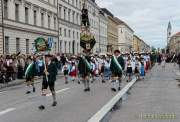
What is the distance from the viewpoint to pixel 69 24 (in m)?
74.6

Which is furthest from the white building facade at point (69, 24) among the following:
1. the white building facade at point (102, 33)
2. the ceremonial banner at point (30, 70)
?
the ceremonial banner at point (30, 70)

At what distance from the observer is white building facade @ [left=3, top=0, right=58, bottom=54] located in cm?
4462

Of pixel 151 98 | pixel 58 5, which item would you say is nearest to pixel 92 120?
pixel 151 98

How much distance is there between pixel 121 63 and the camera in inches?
866

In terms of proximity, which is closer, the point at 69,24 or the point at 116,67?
the point at 116,67

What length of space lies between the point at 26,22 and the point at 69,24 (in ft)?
79.8

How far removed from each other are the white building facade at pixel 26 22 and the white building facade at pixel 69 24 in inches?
197

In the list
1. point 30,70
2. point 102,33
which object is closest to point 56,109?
point 30,70

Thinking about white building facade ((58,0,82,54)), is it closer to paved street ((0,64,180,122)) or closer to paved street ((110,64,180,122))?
paved street ((0,64,180,122))

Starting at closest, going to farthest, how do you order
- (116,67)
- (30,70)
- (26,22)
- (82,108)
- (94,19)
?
(82,108)
(30,70)
(116,67)
(26,22)
(94,19)

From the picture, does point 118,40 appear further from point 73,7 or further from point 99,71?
point 99,71

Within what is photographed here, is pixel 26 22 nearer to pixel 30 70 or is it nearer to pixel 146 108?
pixel 30 70

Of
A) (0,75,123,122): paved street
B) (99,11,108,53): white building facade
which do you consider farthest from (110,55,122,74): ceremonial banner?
(99,11,108,53): white building facade

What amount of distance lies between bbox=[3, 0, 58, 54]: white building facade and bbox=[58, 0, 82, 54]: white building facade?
16.4 ft
